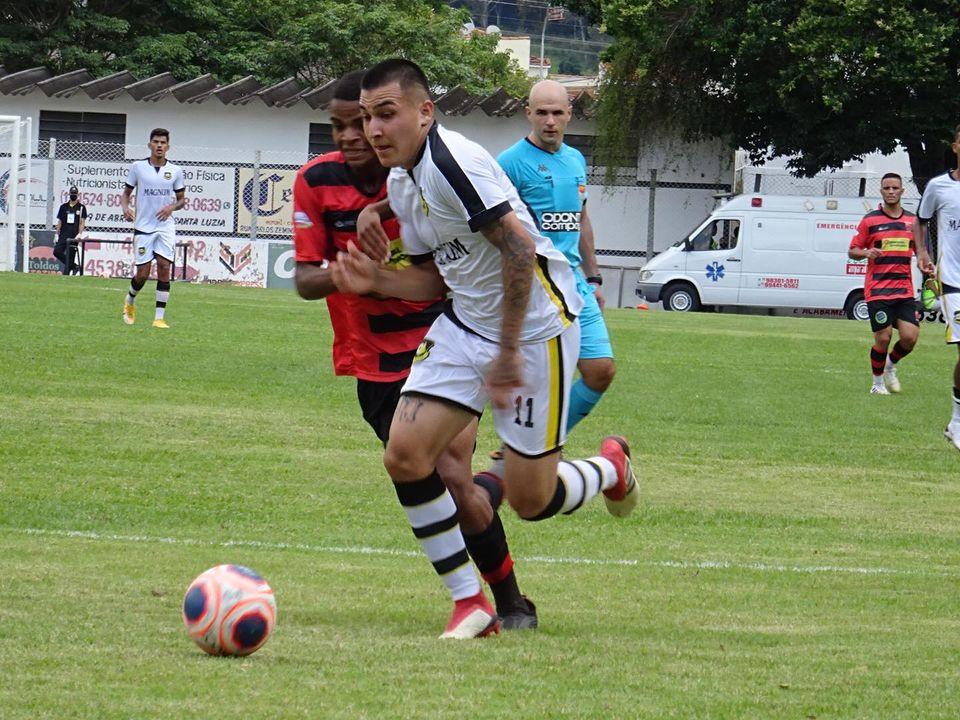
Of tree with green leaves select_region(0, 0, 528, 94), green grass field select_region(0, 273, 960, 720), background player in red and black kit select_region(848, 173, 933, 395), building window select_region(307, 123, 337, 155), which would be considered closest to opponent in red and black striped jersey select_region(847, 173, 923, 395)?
background player in red and black kit select_region(848, 173, 933, 395)

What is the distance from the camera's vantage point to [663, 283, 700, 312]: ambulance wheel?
35094 millimetres

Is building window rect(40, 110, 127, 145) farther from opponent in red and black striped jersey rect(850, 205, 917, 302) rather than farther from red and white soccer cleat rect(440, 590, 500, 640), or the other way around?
red and white soccer cleat rect(440, 590, 500, 640)

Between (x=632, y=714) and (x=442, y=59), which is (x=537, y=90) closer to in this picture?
(x=632, y=714)

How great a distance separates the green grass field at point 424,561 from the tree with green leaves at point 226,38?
108ft

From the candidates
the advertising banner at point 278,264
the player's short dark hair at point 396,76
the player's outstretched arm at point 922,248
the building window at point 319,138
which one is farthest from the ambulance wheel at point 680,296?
the player's short dark hair at point 396,76

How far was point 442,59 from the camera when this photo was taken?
5072 centimetres

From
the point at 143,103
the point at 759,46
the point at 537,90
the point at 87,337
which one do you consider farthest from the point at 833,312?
the point at 537,90

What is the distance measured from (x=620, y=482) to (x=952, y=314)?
604 cm

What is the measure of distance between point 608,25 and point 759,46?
3921mm

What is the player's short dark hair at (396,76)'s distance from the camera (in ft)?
17.4

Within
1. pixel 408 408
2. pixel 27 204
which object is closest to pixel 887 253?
pixel 408 408

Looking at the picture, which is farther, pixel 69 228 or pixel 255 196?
pixel 255 196

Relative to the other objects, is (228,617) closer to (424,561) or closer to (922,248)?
(424,561)

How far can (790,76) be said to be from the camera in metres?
35.2
